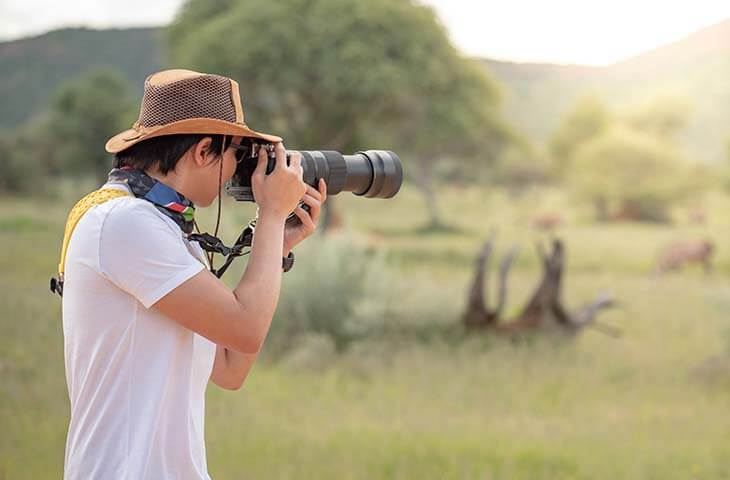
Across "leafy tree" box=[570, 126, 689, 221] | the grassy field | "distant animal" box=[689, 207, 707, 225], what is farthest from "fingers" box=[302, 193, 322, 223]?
"leafy tree" box=[570, 126, 689, 221]

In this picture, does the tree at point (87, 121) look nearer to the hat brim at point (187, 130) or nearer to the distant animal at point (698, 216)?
the distant animal at point (698, 216)

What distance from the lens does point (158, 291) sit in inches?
52.4

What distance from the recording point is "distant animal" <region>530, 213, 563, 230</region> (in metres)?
27.9

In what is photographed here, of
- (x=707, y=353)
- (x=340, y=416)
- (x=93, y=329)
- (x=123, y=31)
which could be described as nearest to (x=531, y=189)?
(x=123, y=31)

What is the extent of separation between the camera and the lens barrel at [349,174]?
1610mm

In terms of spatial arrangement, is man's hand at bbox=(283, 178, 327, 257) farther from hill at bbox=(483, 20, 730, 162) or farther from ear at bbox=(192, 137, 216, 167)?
hill at bbox=(483, 20, 730, 162)

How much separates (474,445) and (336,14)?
1184 centimetres

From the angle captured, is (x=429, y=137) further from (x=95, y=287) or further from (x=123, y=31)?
(x=123, y=31)

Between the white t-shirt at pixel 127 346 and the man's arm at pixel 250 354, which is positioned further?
the man's arm at pixel 250 354

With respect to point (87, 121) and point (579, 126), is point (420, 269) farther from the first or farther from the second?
point (579, 126)

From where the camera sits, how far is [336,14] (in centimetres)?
1509

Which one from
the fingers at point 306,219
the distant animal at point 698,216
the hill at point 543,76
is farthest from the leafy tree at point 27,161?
the fingers at point 306,219

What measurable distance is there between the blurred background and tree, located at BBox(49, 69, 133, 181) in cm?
9

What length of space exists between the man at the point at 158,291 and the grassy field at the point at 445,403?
2479mm
